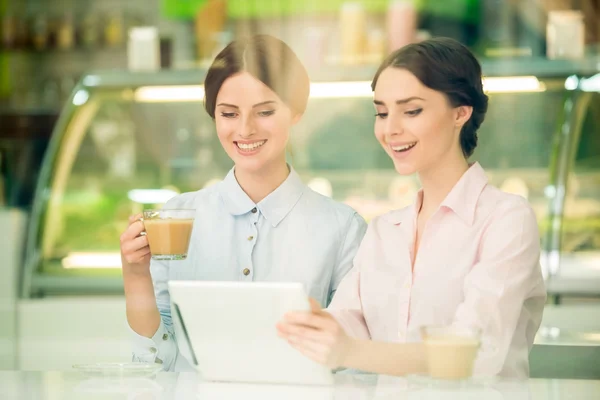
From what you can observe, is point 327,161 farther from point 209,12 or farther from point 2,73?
point 2,73

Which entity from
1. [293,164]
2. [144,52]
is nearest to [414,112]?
[293,164]

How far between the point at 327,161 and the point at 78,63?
3010 millimetres

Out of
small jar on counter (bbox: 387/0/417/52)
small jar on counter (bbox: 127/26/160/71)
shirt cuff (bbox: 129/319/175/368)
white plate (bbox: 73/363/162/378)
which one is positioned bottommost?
shirt cuff (bbox: 129/319/175/368)

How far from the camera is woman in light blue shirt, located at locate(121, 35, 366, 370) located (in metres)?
2.03

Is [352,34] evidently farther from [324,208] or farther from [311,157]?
[324,208]

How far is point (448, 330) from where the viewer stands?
4.95ft

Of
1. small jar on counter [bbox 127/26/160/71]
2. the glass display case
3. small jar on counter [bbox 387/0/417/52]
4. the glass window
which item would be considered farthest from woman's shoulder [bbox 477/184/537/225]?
small jar on counter [bbox 127/26/160/71]

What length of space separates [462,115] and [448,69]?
11 cm

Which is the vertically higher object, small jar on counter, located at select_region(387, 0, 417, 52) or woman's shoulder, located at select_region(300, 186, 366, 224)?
small jar on counter, located at select_region(387, 0, 417, 52)

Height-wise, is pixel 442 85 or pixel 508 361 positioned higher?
pixel 442 85

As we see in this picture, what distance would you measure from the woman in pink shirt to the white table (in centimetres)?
6

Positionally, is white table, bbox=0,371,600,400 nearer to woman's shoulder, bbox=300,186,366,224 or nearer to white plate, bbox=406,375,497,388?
white plate, bbox=406,375,497,388

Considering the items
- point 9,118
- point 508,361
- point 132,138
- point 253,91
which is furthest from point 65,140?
point 9,118

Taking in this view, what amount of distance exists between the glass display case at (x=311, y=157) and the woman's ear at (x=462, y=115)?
88 cm
